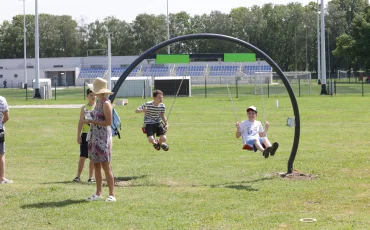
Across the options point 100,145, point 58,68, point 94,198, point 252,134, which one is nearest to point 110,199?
point 94,198

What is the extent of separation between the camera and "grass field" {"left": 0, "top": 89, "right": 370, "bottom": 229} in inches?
374

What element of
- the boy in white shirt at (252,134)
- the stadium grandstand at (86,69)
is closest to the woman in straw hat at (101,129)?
the boy in white shirt at (252,134)

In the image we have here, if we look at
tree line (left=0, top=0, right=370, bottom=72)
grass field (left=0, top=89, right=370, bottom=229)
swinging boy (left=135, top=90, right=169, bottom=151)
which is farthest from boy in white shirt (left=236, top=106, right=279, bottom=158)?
tree line (left=0, top=0, right=370, bottom=72)

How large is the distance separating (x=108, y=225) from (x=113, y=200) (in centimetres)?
143

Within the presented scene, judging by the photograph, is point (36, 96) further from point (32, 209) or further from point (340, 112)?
point (32, 209)

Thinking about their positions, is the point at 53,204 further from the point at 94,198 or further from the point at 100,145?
the point at 100,145

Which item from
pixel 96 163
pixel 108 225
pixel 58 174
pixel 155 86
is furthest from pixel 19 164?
pixel 155 86

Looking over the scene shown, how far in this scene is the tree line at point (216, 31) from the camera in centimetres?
11112

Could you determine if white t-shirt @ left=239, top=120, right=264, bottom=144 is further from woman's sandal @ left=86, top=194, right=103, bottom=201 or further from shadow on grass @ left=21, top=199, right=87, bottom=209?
shadow on grass @ left=21, top=199, right=87, bottom=209

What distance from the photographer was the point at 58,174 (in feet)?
47.5

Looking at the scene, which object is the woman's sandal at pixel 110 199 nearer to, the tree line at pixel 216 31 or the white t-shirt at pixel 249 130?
the white t-shirt at pixel 249 130

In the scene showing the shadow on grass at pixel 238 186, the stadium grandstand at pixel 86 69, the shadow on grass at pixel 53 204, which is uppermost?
the stadium grandstand at pixel 86 69

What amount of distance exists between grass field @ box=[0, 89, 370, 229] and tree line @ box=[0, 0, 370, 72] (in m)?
80.4

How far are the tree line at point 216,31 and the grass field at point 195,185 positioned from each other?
8040cm
